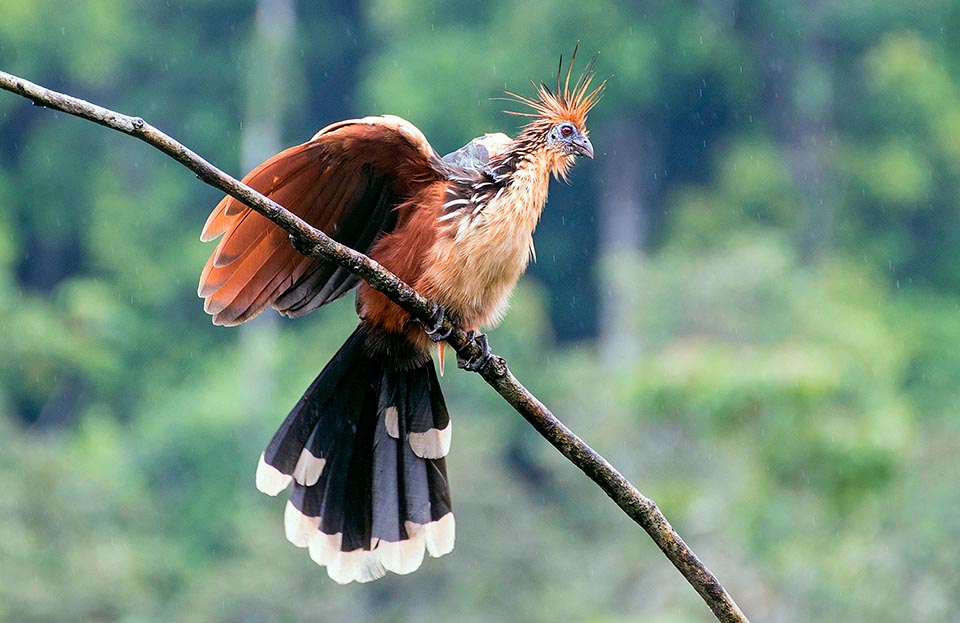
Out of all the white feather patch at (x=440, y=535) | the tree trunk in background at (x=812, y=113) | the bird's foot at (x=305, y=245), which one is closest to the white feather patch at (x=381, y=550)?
the white feather patch at (x=440, y=535)

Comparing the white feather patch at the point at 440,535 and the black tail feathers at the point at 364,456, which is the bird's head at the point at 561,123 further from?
the white feather patch at the point at 440,535

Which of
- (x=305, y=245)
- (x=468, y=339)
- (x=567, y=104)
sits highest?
(x=567, y=104)

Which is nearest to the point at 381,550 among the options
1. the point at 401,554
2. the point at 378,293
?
the point at 401,554

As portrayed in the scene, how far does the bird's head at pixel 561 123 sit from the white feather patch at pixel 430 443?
788mm

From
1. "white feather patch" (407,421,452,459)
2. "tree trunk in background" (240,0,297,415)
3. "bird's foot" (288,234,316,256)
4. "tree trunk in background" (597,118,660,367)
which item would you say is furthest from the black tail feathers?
"tree trunk in background" (597,118,660,367)

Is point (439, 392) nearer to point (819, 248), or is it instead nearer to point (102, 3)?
point (819, 248)

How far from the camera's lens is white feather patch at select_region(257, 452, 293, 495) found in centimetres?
393

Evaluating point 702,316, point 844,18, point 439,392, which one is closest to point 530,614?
point 702,316

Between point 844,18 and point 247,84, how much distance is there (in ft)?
38.3

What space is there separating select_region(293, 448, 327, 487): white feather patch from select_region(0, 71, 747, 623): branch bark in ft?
3.55

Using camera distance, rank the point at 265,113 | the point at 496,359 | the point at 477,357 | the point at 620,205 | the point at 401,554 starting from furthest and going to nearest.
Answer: the point at 265,113, the point at 620,205, the point at 401,554, the point at 477,357, the point at 496,359

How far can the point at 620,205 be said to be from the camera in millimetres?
26141

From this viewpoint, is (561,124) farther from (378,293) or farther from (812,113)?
(812,113)

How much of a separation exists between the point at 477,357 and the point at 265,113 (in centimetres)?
2368
